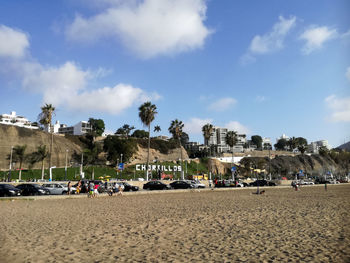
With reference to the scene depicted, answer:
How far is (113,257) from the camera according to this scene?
295 inches

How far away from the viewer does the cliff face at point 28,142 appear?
87938 millimetres

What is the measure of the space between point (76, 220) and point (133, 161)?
329ft

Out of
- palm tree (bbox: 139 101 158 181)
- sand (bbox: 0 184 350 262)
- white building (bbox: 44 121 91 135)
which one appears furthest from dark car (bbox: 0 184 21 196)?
white building (bbox: 44 121 91 135)

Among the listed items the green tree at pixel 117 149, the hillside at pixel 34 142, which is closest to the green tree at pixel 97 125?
the hillside at pixel 34 142

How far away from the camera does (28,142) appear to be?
95.2m

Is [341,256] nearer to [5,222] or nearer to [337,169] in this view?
[5,222]

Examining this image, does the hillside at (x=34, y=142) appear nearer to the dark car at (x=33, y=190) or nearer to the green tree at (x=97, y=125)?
the green tree at (x=97, y=125)

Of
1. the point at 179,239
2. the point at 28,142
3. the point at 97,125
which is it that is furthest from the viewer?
the point at 97,125

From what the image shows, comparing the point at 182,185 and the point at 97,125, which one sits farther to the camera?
the point at 97,125

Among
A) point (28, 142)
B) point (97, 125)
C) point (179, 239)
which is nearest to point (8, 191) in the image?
point (179, 239)

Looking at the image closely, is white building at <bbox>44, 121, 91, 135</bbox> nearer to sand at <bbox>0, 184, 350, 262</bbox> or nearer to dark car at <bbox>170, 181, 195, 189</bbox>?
dark car at <bbox>170, 181, 195, 189</bbox>

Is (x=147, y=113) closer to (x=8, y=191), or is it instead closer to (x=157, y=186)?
(x=157, y=186)

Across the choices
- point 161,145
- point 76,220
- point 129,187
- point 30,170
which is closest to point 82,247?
point 76,220

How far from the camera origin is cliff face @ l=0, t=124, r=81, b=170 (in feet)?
289
